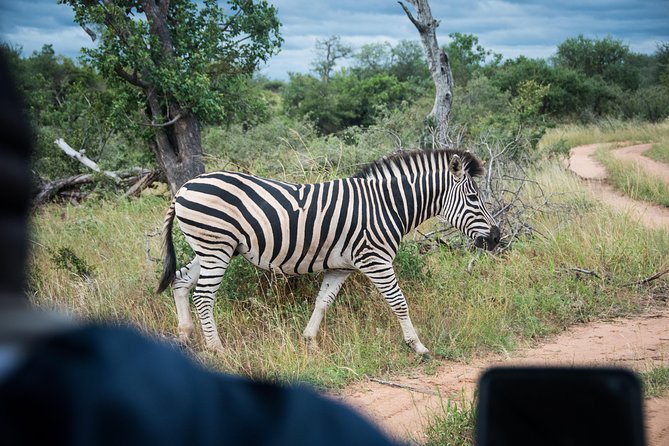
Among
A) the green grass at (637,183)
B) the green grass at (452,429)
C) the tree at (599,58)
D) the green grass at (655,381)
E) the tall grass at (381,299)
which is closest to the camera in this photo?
the green grass at (452,429)

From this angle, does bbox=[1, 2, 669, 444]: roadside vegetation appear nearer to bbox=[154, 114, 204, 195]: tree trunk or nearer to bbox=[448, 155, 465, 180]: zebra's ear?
bbox=[154, 114, 204, 195]: tree trunk

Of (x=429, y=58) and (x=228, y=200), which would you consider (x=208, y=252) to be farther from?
(x=429, y=58)

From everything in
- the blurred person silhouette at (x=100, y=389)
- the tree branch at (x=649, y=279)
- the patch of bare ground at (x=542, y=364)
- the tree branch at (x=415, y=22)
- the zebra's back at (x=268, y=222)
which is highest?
the tree branch at (x=415, y=22)

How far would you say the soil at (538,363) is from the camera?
165 inches

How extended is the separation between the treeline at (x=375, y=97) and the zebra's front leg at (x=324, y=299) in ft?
8.95

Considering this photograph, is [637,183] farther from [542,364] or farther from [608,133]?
[608,133]

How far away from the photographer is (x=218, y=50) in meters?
10.2

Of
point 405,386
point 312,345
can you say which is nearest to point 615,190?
point 312,345

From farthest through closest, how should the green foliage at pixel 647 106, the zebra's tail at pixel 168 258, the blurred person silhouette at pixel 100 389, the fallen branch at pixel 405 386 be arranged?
1. the green foliage at pixel 647 106
2. the zebra's tail at pixel 168 258
3. the fallen branch at pixel 405 386
4. the blurred person silhouette at pixel 100 389

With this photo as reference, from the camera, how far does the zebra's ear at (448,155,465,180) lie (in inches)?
234

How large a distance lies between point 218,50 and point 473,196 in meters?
5.67

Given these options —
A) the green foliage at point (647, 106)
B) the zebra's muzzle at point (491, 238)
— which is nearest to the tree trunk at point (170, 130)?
the zebra's muzzle at point (491, 238)

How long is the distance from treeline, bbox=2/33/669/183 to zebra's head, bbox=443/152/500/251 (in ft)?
11.4

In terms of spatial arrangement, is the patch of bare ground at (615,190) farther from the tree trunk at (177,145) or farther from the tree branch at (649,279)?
the tree trunk at (177,145)
